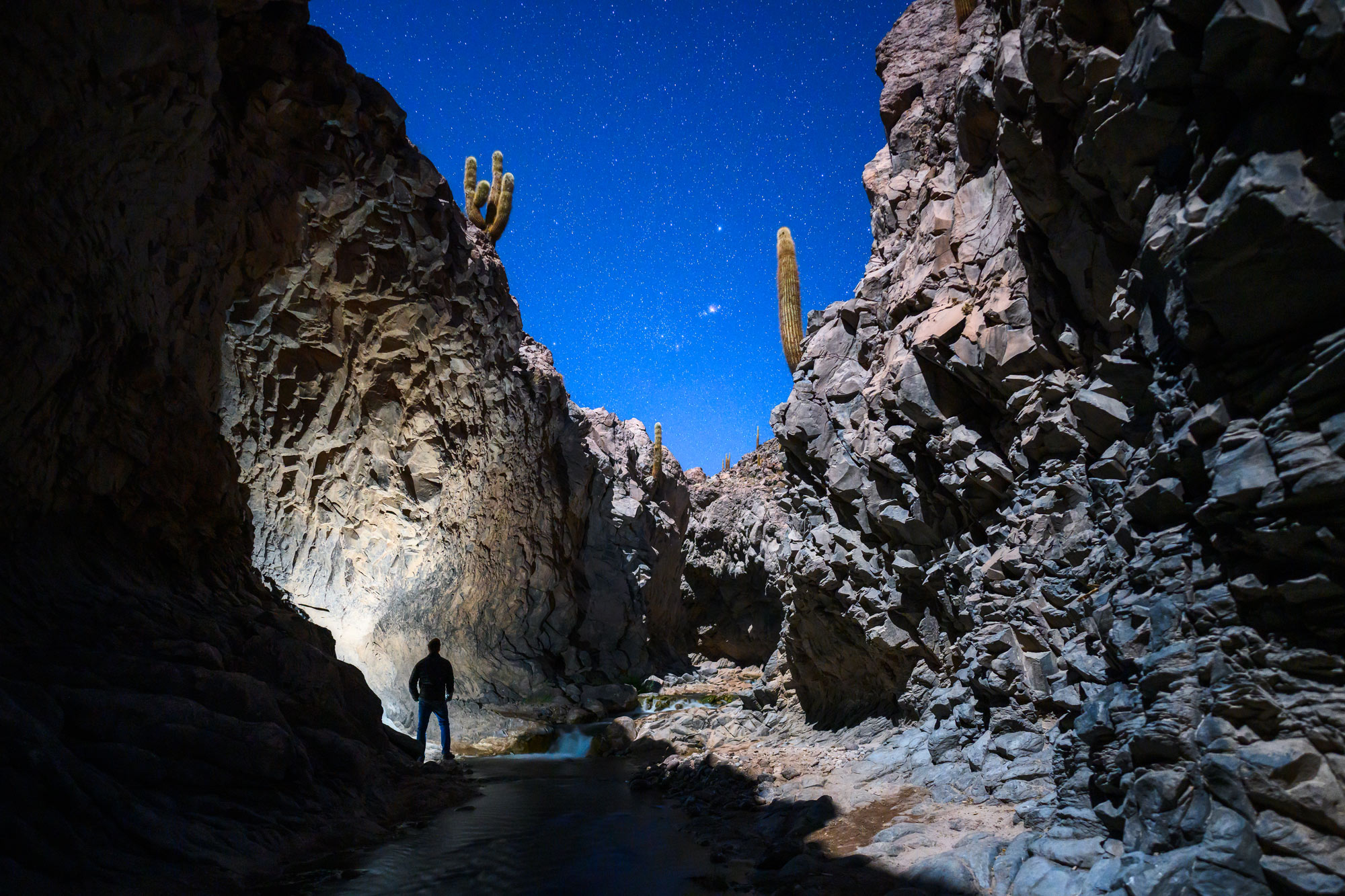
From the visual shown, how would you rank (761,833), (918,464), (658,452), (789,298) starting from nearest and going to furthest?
1. (761,833)
2. (918,464)
3. (789,298)
4. (658,452)

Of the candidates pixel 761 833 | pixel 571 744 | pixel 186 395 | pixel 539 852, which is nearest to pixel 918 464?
pixel 761 833

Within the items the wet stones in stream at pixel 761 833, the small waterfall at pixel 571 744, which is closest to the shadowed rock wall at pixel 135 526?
the wet stones in stream at pixel 761 833

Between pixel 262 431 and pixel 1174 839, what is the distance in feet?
62.8

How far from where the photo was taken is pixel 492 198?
21.0 metres

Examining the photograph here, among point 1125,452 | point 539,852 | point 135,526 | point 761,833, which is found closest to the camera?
point 1125,452

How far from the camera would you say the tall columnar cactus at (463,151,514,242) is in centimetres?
2033

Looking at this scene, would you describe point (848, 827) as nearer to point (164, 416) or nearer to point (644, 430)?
point (164, 416)

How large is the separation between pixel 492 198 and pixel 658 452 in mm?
16786

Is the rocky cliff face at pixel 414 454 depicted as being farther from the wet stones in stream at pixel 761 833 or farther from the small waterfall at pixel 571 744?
the wet stones in stream at pixel 761 833

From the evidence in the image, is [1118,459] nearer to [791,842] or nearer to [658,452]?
[791,842]

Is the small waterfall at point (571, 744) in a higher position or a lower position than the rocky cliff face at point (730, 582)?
lower

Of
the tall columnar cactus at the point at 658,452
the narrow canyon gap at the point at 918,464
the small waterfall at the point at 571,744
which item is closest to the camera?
the narrow canyon gap at the point at 918,464

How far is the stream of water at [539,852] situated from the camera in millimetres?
5742

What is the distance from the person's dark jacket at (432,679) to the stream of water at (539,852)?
173 cm
